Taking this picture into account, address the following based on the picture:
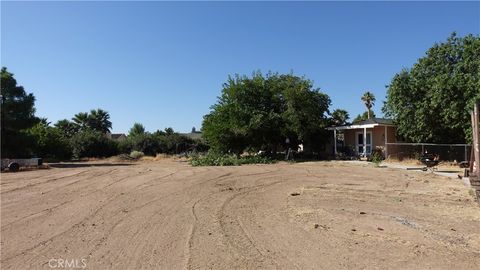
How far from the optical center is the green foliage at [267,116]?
3475cm

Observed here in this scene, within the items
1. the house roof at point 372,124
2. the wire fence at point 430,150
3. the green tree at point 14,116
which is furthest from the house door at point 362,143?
the green tree at point 14,116

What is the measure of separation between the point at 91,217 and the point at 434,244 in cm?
698

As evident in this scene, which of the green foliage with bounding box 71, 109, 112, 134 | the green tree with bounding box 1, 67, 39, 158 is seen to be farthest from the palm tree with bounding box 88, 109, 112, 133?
the green tree with bounding box 1, 67, 39, 158

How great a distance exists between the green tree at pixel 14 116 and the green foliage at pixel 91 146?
16.3m

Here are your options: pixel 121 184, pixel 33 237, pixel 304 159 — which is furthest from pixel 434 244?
pixel 304 159

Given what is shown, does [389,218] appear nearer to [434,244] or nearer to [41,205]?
[434,244]

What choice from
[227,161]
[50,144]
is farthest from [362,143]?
[50,144]

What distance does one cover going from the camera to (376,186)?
16.1m

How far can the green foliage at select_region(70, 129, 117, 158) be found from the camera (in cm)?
5506

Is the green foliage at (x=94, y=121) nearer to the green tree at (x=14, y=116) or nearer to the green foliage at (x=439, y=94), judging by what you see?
the green tree at (x=14, y=116)

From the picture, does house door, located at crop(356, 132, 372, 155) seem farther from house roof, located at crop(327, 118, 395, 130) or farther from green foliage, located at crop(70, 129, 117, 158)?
green foliage, located at crop(70, 129, 117, 158)

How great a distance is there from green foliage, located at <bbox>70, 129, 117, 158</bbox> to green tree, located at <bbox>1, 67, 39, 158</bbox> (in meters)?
16.3

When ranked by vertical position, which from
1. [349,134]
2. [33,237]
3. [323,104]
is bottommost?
[33,237]

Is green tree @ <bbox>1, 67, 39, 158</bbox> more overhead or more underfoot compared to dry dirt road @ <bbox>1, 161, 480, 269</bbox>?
more overhead
